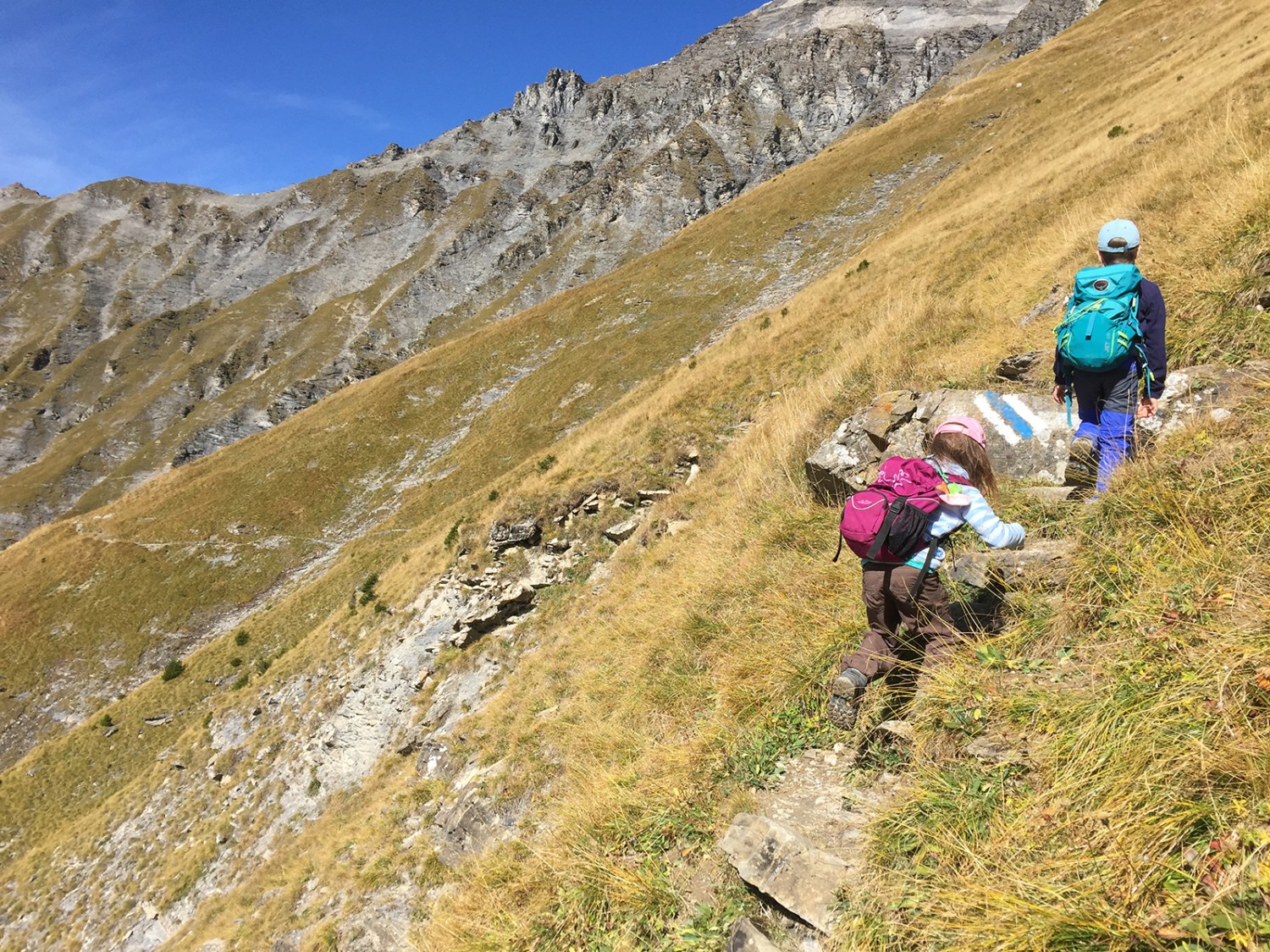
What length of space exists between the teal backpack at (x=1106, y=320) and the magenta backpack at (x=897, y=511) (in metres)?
2.18

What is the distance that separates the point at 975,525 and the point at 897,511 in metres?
0.55

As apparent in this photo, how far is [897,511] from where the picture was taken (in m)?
4.62

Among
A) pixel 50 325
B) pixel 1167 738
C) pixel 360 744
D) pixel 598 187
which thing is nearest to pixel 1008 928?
pixel 1167 738

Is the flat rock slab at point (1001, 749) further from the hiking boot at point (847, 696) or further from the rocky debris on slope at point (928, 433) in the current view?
the rocky debris on slope at point (928, 433)

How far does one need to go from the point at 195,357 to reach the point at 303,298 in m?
29.2

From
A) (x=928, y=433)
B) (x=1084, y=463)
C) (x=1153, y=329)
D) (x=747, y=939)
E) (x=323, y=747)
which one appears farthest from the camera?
(x=323, y=747)

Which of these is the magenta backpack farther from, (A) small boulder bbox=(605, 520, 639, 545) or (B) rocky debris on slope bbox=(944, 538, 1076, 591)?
(A) small boulder bbox=(605, 520, 639, 545)

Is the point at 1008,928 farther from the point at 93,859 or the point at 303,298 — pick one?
the point at 303,298

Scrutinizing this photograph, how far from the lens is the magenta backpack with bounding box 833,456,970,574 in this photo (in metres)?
4.61

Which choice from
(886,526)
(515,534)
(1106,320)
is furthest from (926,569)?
(515,534)

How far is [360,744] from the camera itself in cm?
1666

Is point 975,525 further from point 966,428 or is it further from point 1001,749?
point 1001,749

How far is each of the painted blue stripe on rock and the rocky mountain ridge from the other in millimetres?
117511

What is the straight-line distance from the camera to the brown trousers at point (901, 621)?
4.66m
